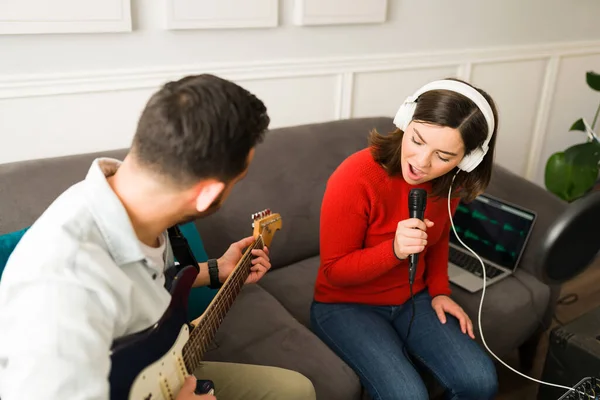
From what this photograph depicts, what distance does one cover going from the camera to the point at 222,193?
977 millimetres

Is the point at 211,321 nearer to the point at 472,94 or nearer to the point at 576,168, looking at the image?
the point at 472,94

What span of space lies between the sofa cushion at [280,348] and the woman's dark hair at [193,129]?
28.3 inches

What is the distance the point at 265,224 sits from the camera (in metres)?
1.50

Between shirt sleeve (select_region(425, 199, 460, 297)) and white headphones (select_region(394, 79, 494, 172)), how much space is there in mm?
296

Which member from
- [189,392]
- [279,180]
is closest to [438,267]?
[279,180]

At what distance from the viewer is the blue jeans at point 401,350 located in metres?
1.40

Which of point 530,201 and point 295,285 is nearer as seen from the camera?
point 295,285

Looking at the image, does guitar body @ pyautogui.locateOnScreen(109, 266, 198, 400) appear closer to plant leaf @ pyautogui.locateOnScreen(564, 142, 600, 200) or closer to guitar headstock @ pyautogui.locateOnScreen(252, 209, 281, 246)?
guitar headstock @ pyautogui.locateOnScreen(252, 209, 281, 246)

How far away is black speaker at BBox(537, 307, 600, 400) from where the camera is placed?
156 centimetres

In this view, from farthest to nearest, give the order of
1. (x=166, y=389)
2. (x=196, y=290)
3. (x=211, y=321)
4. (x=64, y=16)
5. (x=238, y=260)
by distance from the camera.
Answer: (x=64, y=16) → (x=196, y=290) → (x=238, y=260) → (x=211, y=321) → (x=166, y=389)

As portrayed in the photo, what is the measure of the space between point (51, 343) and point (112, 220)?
0.74 feet

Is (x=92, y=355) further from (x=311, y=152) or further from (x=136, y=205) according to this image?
(x=311, y=152)

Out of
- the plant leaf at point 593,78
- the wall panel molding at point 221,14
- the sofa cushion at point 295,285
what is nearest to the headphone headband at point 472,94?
the sofa cushion at point 295,285

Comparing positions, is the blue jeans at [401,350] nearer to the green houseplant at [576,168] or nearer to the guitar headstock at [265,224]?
the guitar headstock at [265,224]
